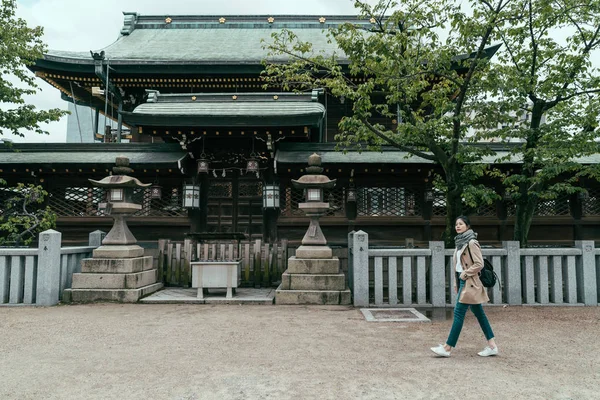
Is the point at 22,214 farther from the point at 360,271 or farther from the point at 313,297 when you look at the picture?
the point at 360,271

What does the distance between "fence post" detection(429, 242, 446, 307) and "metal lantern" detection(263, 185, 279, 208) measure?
4.60m

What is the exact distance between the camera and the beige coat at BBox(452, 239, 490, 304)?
4281mm

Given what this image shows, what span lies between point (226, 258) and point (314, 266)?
232 centimetres

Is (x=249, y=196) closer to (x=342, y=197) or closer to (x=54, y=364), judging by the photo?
(x=342, y=197)

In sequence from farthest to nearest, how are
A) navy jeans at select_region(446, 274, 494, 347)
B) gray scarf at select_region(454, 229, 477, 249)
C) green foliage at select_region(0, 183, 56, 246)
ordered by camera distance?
1. green foliage at select_region(0, 183, 56, 246)
2. gray scarf at select_region(454, 229, 477, 249)
3. navy jeans at select_region(446, 274, 494, 347)

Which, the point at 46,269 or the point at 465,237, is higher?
the point at 465,237

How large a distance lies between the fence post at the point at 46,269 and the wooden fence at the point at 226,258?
2219 mm

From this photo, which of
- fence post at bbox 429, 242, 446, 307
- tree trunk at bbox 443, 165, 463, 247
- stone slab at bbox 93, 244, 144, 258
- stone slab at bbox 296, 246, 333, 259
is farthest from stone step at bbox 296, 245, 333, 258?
stone slab at bbox 93, 244, 144, 258

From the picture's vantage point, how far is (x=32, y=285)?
737 centimetres

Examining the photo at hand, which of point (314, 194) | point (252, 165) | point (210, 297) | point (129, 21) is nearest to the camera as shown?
point (210, 297)

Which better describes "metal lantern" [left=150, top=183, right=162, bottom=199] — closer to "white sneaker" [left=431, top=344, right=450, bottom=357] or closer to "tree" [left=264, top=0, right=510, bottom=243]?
"tree" [left=264, top=0, right=510, bottom=243]

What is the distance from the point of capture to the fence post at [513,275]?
734 cm

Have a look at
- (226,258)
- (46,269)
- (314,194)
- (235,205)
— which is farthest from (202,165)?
(46,269)

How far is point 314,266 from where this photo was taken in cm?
759
